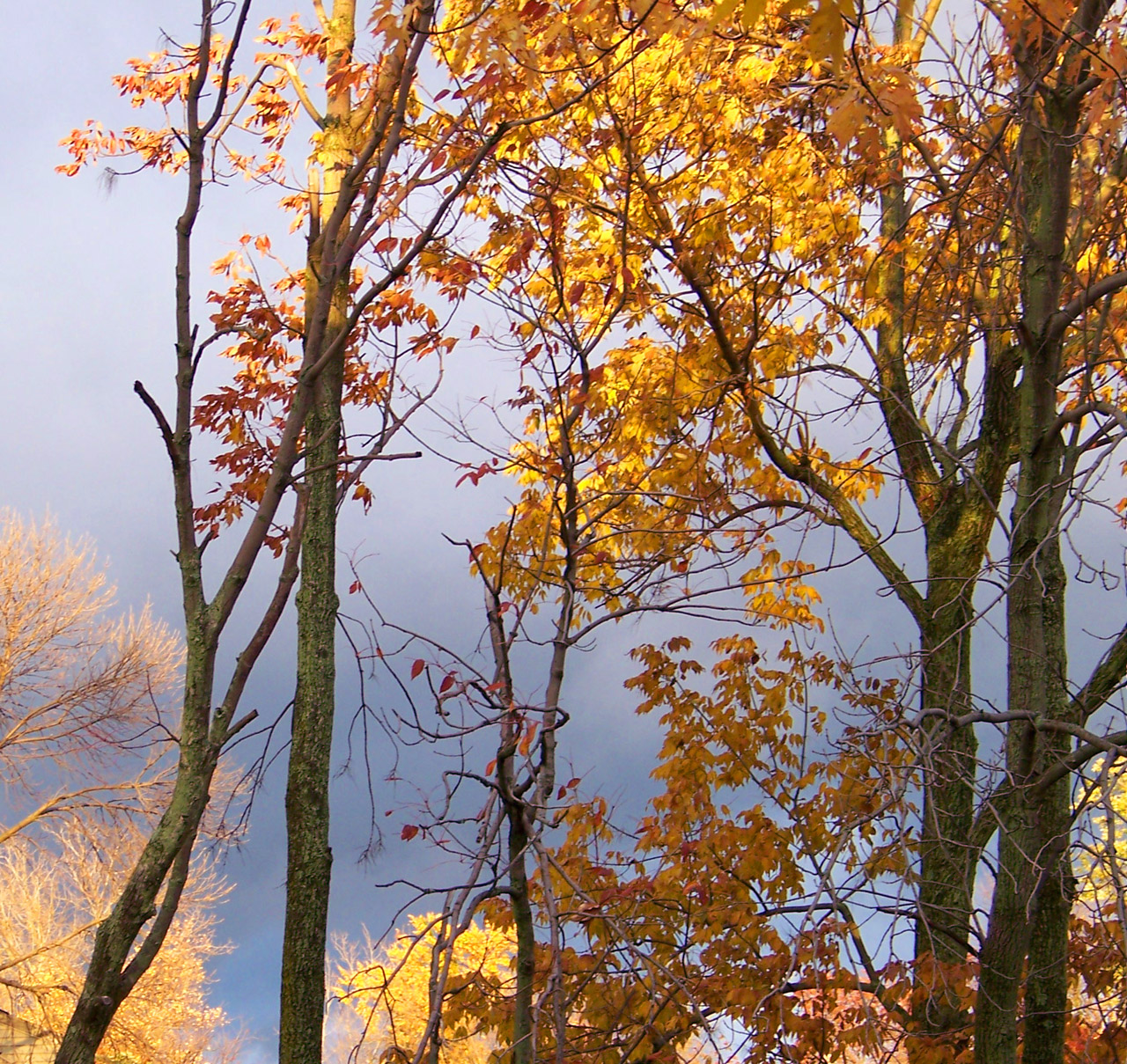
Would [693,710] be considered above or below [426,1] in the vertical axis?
below

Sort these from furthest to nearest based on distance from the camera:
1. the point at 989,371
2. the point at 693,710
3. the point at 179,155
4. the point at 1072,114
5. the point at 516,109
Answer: the point at 179,155, the point at 693,710, the point at 989,371, the point at 516,109, the point at 1072,114

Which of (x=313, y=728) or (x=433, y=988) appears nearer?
(x=433, y=988)

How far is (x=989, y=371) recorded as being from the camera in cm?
697

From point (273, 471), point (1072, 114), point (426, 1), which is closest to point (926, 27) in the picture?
point (1072, 114)

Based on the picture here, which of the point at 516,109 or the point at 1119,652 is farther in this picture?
the point at 516,109

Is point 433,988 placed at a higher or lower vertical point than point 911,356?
lower

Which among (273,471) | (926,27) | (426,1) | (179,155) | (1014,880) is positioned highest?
(179,155)

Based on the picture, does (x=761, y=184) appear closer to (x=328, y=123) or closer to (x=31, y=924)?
(x=328, y=123)

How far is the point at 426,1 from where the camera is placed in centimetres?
392

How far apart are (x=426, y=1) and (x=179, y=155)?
17.8 feet

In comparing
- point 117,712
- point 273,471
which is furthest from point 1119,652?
point 117,712

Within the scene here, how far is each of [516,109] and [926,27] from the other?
3.36 m

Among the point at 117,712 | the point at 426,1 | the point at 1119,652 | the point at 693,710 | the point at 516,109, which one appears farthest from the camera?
the point at 117,712

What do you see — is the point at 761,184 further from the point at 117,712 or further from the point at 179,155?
the point at 117,712
